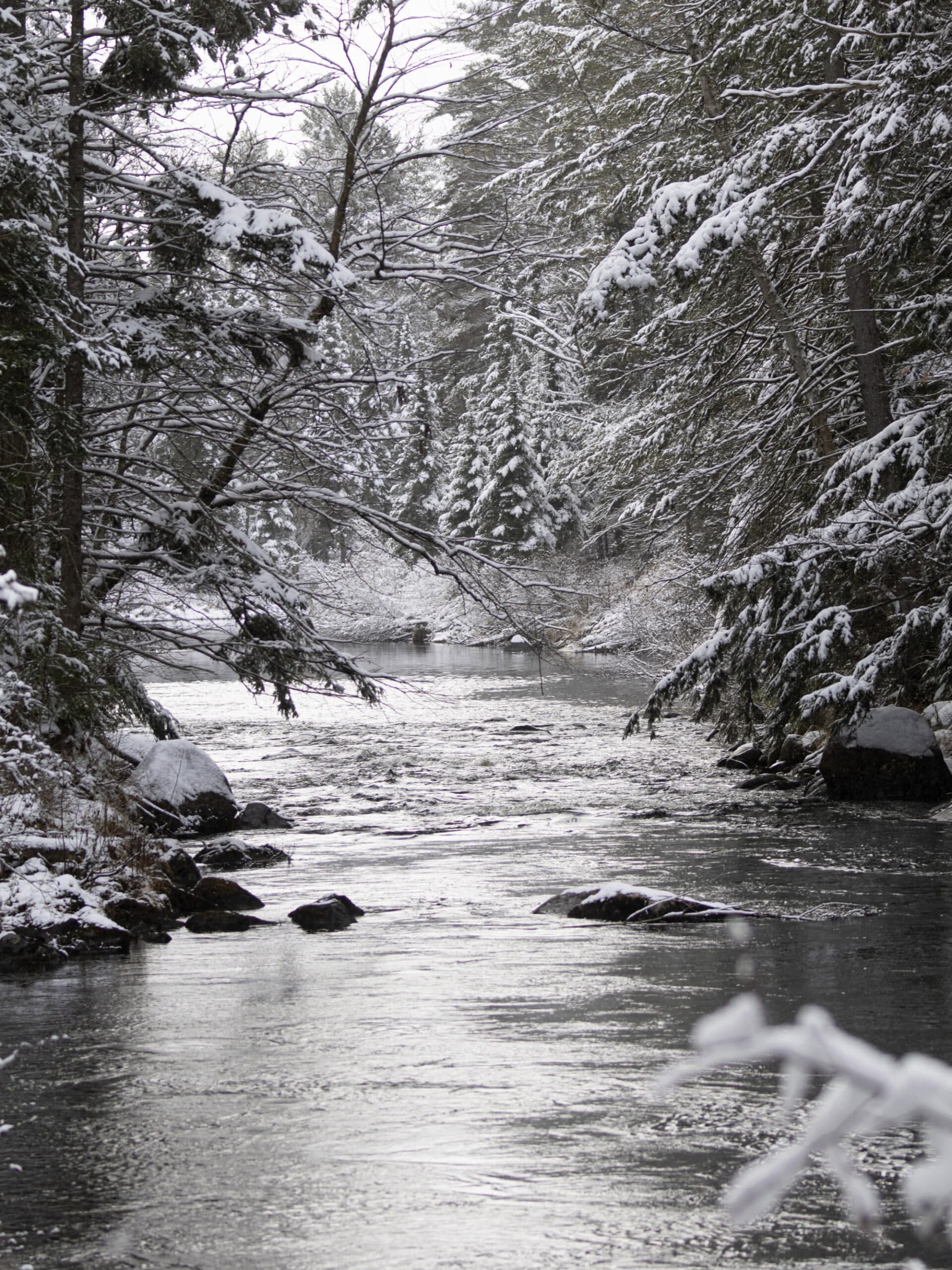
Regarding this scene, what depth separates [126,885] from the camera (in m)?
9.72

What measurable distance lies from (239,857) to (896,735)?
7107mm

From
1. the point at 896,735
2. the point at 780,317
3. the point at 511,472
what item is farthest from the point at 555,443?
the point at 896,735

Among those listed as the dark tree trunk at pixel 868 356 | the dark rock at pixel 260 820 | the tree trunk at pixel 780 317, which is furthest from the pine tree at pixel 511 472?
the dark rock at pixel 260 820

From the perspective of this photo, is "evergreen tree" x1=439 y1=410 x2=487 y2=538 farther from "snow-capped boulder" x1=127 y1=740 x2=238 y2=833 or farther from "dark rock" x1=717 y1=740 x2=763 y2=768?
"snow-capped boulder" x1=127 y1=740 x2=238 y2=833

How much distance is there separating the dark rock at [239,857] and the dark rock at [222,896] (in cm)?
159

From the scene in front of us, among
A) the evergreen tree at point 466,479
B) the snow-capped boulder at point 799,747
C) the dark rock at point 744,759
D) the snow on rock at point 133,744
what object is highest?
the evergreen tree at point 466,479

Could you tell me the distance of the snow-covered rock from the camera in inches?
625

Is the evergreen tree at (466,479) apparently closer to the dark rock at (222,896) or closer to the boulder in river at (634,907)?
the dark rock at (222,896)

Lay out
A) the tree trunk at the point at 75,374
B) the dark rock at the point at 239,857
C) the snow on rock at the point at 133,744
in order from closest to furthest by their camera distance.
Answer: the tree trunk at the point at 75,374, the dark rock at the point at 239,857, the snow on rock at the point at 133,744

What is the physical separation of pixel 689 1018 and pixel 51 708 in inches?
204

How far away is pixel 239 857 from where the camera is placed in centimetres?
1196

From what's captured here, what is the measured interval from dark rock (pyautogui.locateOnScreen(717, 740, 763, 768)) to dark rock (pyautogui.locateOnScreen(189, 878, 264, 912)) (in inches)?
370

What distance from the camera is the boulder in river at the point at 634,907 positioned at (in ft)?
29.5

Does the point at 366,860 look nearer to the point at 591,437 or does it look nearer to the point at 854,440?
the point at 854,440
